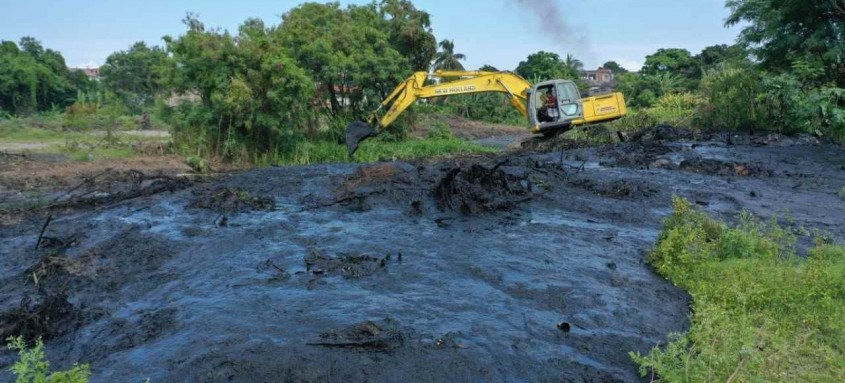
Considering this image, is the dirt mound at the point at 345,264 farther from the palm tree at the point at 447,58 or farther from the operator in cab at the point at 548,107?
the palm tree at the point at 447,58

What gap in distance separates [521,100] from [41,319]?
46.8 feet

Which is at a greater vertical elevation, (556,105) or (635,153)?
(556,105)

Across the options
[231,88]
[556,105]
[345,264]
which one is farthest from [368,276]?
[556,105]

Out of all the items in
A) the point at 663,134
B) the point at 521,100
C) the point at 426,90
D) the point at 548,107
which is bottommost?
the point at 663,134

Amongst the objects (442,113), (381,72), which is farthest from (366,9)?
(442,113)

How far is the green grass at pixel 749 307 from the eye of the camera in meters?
4.10

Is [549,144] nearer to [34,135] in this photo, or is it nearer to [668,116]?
[668,116]

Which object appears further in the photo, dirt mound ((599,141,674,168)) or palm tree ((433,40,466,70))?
palm tree ((433,40,466,70))

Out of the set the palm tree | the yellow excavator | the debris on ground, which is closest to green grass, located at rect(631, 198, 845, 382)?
the debris on ground

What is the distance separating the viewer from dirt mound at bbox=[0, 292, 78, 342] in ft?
17.2

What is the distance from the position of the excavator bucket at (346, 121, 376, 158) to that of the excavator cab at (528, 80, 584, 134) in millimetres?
4740

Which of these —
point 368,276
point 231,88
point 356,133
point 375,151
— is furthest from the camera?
point 375,151

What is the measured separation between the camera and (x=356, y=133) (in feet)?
52.7

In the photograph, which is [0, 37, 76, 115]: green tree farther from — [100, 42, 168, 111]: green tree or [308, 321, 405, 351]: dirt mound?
[308, 321, 405, 351]: dirt mound
